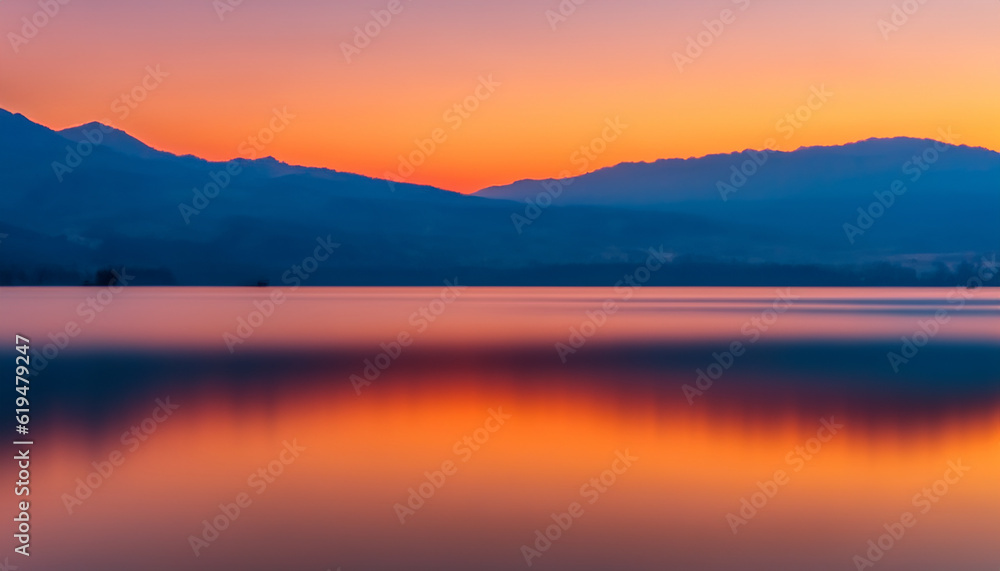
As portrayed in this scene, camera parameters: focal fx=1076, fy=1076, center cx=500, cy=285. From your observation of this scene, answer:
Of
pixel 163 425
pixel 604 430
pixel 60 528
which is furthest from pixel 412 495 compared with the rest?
pixel 163 425

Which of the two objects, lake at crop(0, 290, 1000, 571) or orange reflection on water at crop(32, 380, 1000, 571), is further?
lake at crop(0, 290, 1000, 571)

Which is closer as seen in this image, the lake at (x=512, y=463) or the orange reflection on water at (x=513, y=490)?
the orange reflection on water at (x=513, y=490)

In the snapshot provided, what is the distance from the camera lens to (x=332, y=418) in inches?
768

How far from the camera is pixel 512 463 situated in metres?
15.3

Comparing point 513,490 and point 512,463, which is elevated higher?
point 513,490

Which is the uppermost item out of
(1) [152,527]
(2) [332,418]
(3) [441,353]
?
(1) [152,527]

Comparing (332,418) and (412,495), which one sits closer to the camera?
(412,495)

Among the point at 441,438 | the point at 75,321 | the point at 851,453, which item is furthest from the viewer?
the point at 75,321

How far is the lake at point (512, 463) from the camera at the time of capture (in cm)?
1061

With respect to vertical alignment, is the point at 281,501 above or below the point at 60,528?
below

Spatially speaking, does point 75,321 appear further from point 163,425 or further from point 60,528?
point 60,528

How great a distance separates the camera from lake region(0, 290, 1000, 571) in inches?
418

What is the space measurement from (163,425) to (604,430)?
7.51m

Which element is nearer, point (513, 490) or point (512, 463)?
point (513, 490)
